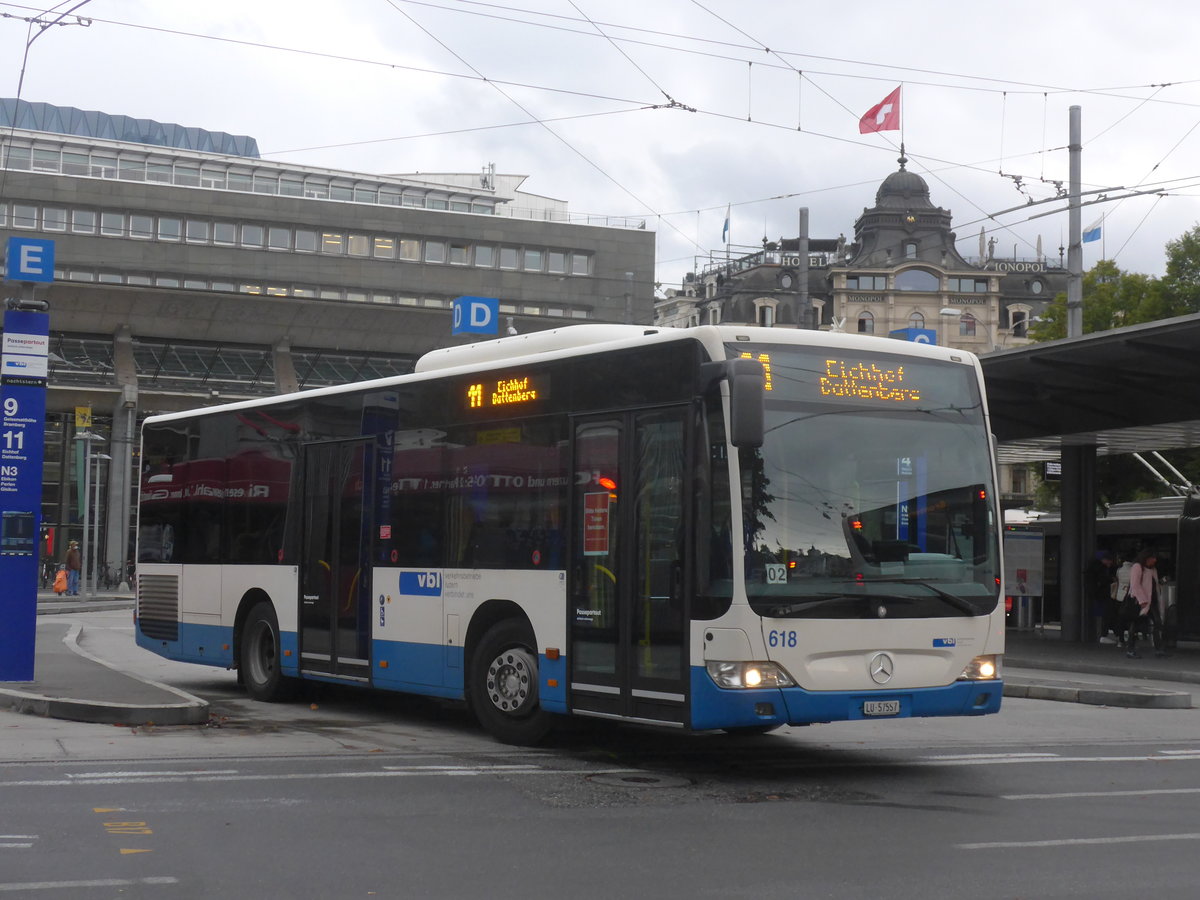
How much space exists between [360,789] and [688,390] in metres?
3.36

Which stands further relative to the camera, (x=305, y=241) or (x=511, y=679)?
(x=305, y=241)

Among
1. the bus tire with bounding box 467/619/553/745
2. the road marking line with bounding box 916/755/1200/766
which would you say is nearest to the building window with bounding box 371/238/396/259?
the bus tire with bounding box 467/619/553/745

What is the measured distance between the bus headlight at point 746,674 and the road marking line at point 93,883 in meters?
4.08

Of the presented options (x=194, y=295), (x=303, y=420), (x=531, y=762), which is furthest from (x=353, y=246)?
(x=531, y=762)

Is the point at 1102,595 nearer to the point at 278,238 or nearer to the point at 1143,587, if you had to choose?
the point at 1143,587

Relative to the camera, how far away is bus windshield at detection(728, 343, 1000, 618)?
1016 cm

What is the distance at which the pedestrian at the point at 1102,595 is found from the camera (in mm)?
28375

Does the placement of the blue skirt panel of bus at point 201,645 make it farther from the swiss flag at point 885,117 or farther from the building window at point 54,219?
the building window at point 54,219

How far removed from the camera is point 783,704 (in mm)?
10078

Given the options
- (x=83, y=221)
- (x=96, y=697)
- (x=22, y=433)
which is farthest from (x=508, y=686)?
(x=83, y=221)

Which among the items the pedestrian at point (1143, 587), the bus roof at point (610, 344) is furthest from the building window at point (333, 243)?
the bus roof at point (610, 344)

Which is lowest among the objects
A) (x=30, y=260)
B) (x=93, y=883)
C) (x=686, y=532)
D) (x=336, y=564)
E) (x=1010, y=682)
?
(x=1010, y=682)

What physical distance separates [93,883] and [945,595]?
607cm

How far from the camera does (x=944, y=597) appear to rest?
10.7 meters
